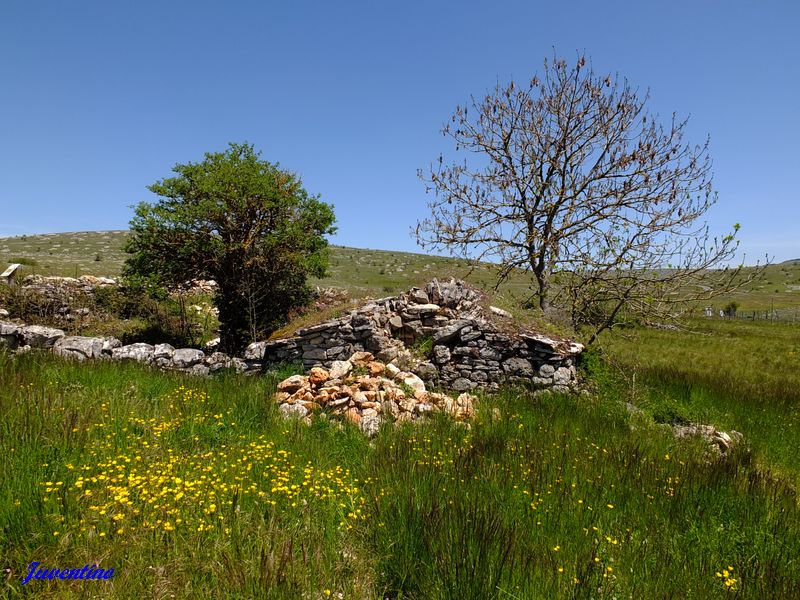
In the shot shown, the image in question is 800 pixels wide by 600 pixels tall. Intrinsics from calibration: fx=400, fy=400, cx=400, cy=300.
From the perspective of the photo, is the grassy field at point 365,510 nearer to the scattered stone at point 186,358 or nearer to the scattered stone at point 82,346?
the scattered stone at point 186,358

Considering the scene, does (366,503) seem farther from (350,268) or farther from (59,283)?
(350,268)

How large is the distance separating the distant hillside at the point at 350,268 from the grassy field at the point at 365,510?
6.62 meters

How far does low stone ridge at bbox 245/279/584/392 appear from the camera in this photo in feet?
30.3

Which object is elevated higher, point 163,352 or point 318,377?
point 318,377

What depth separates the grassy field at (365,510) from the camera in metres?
2.66

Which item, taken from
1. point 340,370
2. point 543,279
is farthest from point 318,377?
point 543,279

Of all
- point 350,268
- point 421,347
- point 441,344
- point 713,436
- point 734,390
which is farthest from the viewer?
point 350,268

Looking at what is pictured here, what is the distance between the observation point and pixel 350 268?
4728cm

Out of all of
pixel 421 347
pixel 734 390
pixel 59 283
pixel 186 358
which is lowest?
pixel 734 390

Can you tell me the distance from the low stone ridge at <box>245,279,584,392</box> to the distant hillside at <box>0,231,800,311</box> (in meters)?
1.30

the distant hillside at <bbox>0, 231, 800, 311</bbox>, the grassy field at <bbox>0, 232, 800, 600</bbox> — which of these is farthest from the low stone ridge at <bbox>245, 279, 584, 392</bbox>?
the grassy field at <bbox>0, 232, 800, 600</bbox>

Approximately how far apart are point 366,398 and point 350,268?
4057 cm

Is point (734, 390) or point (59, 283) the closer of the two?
point (734, 390)

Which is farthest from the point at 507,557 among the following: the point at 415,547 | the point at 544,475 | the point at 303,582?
the point at 544,475
